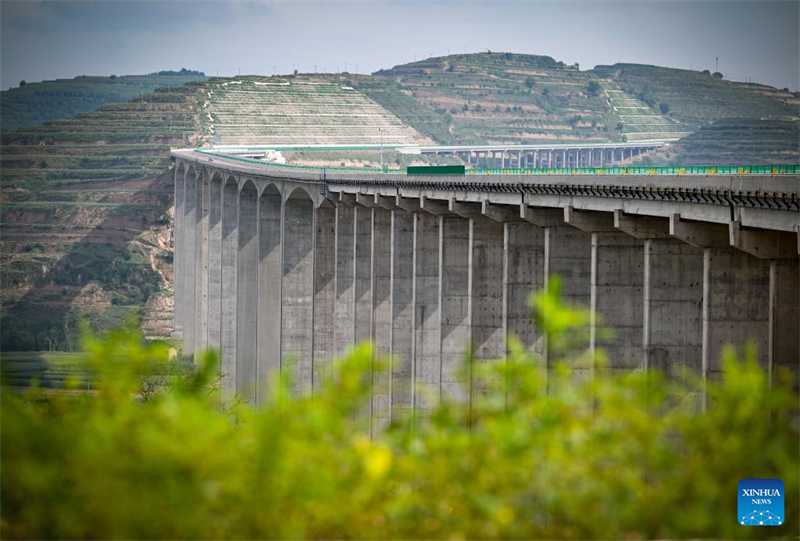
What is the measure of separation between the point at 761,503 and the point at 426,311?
40701mm

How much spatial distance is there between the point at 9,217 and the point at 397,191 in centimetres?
10846

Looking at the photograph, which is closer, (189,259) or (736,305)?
(736,305)

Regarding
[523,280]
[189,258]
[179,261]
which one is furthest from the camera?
[179,261]

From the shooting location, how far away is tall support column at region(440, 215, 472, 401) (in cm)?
5309

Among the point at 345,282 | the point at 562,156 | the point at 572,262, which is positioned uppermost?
the point at 562,156

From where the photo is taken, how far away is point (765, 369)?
30078 millimetres

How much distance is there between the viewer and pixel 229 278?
93.8m

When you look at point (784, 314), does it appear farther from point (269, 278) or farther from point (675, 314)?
point (269, 278)

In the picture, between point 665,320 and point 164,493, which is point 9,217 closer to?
point 665,320

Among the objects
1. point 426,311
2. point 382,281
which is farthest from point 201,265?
point 426,311

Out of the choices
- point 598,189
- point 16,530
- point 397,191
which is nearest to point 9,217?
point 397,191

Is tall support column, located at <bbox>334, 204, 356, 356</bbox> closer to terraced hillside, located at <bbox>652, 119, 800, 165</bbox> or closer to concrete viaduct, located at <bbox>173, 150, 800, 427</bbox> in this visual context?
concrete viaduct, located at <bbox>173, 150, 800, 427</bbox>

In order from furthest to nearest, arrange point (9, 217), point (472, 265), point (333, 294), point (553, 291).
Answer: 1. point (9, 217)
2. point (333, 294)
3. point (472, 265)
4. point (553, 291)

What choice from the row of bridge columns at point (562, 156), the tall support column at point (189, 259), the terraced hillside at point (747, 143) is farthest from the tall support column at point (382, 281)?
the row of bridge columns at point (562, 156)
